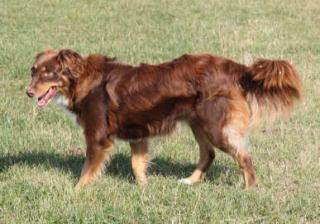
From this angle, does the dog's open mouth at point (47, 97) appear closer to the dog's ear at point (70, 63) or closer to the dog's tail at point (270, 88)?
the dog's ear at point (70, 63)

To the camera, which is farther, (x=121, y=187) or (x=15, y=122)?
(x=15, y=122)

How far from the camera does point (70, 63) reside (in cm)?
636

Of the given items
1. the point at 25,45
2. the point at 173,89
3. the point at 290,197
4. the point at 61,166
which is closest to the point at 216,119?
the point at 173,89

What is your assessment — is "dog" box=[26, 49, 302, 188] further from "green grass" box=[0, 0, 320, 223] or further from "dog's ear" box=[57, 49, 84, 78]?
"green grass" box=[0, 0, 320, 223]

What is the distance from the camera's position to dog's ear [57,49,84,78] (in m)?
6.34

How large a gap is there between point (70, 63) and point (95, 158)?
998mm

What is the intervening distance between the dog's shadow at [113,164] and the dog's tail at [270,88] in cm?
100

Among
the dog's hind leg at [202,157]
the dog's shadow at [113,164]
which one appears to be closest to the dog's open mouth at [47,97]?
the dog's shadow at [113,164]

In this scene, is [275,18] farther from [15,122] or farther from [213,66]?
[213,66]

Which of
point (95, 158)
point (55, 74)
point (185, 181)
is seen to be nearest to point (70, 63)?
point (55, 74)

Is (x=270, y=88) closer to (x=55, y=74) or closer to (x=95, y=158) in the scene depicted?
(x=95, y=158)

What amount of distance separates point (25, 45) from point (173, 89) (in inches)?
311

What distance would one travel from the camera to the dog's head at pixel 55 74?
6.32 metres

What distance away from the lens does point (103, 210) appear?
5.47 metres
